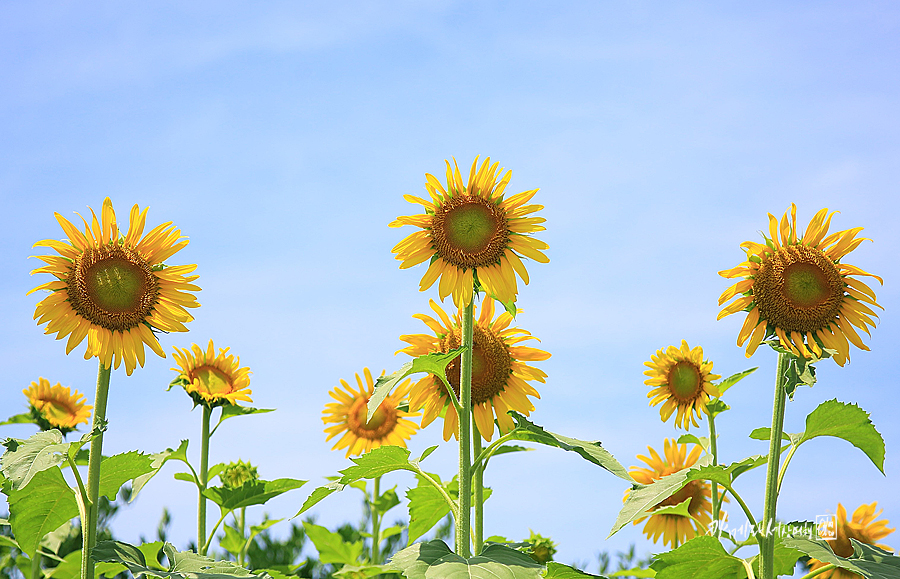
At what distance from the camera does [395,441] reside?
5.59 meters

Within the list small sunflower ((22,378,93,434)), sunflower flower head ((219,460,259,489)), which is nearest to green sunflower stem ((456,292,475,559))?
sunflower flower head ((219,460,259,489))

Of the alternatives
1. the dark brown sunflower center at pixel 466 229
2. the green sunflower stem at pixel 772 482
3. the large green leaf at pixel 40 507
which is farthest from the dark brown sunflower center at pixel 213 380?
the green sunflower stem at pixel 772 482

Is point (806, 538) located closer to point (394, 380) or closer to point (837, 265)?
point (837, 265)

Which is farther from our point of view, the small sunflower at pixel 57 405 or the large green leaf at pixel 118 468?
the small sunflower at pixel 57 405

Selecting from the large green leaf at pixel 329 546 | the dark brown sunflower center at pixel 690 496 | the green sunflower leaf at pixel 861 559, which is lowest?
the green sunflower leaf at pixel 861 559

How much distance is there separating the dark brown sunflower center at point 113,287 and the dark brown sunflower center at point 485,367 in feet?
4.97

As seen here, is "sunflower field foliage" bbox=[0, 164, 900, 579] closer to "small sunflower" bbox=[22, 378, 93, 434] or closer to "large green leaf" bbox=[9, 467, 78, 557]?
"large green leaf" bbox=[9, 467, 78, 557]

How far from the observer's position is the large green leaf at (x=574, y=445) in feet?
A: 10.9

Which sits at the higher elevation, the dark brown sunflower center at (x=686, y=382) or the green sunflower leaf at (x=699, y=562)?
the dark brown sunflower center at (x=686, y=382)

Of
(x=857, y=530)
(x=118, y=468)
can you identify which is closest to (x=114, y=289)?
(x=118, y=468)

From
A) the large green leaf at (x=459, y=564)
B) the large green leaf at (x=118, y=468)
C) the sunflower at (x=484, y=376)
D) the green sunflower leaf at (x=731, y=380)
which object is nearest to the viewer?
the large green leaf at (x=459, y=564)

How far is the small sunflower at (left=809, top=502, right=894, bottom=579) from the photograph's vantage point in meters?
5.15

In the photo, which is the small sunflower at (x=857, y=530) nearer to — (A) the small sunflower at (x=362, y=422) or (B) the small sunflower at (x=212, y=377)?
(A) the small sunflower at (x=362, y=422)

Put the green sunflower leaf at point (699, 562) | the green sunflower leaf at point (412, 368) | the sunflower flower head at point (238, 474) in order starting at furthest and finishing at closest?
the sunflower flower head at point (238, 474) < the green sunflower leaf at point (699, 562) < the green sunflower leaf at point (412, 368)
